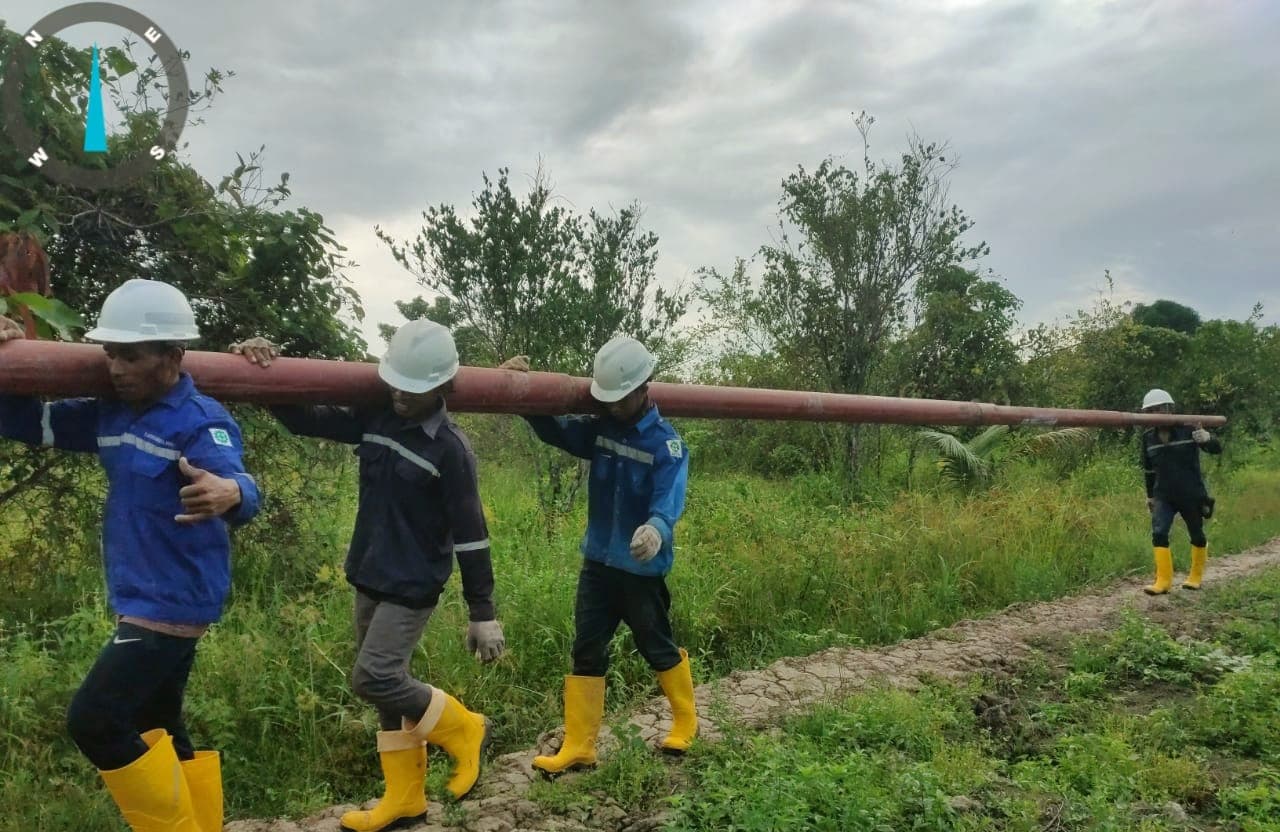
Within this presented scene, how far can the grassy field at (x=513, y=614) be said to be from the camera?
3.62 m

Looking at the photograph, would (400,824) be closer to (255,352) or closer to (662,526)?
(662,526)

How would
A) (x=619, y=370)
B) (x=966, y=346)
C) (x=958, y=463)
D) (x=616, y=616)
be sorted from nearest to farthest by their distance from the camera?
1. (x=619, y=370)
2. (x=616, y=616)
3. (x=958, y=463)
4. (x=966, y=346)

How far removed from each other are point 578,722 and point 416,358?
176 centimetres

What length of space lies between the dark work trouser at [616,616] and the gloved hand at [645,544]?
18.0 inches

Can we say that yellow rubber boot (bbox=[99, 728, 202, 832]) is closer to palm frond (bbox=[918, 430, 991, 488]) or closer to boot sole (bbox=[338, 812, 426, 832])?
boot sole (bbox=[338, 812, 426, 832])

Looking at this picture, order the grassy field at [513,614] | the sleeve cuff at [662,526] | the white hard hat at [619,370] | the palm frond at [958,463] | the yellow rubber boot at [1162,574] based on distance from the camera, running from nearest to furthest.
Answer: the sleeve cuff at [662,526], the white hard hat at [619,370], the grassy field at [513,614], the yellow rubber boot at [1162,574], the palm frond at [958,463]

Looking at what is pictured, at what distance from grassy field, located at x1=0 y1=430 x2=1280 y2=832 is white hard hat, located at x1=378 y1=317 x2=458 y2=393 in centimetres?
179

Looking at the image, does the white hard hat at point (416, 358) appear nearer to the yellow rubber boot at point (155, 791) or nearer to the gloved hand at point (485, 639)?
the gloved hand at point (485, 639)

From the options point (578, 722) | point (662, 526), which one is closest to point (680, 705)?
point (578, 722)

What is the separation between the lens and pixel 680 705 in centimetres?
371

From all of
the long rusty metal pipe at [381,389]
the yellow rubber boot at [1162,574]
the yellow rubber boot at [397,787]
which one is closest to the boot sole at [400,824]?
the yellow rubber boot at [397,787]

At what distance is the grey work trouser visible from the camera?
282 cm

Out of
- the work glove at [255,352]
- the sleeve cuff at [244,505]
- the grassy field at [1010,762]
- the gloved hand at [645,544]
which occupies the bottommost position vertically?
the grassy field at [1010,762]

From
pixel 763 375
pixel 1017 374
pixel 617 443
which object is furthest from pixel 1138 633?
pixel 1017 374
